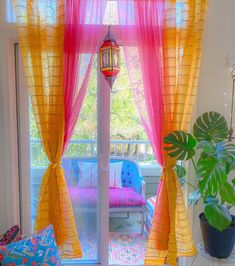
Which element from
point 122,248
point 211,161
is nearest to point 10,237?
point 122,248

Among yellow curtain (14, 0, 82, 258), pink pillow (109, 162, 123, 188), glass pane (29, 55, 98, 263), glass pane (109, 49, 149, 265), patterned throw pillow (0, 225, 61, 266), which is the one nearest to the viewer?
patterned throw pillow (0, 225, 61, 266)

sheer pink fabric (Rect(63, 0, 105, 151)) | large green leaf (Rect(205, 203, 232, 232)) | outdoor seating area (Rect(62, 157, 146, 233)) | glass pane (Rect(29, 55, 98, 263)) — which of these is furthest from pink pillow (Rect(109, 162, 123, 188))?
large green leaf (Rect(205, 203, 232, 232))

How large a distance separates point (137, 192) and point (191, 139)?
1.52m

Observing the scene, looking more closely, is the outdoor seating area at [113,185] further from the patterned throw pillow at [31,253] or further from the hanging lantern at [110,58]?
the hanging lantern at [110,58]

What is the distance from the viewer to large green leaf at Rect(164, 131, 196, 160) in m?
1.72

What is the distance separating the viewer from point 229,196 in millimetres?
1554

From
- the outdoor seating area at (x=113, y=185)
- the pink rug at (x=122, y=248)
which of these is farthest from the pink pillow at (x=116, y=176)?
the pink rug at (x=122, y=248)

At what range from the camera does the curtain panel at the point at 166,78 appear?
1.85 metres

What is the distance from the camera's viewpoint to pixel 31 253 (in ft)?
5.02

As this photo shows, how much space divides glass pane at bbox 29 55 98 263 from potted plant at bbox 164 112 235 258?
25.3 inches

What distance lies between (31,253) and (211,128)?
1469 mm

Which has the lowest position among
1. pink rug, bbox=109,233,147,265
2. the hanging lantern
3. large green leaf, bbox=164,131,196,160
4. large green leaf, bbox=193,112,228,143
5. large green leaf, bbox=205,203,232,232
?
pink rug, bbox=109,233,147,265

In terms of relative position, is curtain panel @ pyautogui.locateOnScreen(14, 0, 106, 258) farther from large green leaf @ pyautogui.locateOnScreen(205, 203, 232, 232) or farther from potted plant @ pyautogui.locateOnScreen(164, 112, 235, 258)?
large green leaf @ pyautogui.locateOnScreen(205, 203, 232, 232)

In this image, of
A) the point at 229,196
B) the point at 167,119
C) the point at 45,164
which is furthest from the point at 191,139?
the point at 45,164
